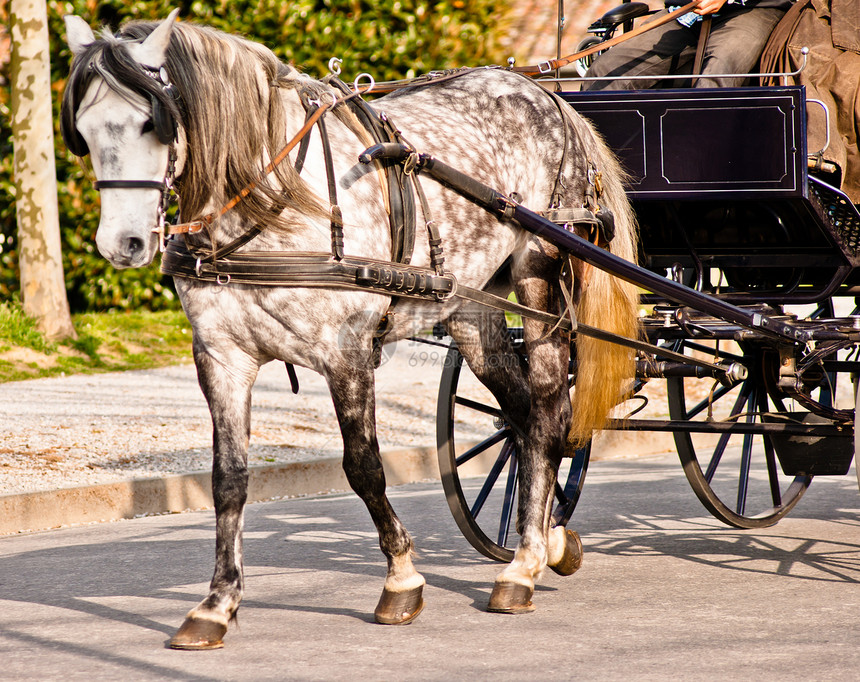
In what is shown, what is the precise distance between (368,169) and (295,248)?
40 cm

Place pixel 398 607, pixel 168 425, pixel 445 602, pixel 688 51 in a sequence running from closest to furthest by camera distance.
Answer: pixel 398 607 → pixel 445 602 → pixel 688 51 → pixel 168 425

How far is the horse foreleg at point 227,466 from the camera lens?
12.5ft

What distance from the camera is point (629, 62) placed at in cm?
555

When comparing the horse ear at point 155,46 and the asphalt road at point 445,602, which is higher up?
the horse ear at point 155,46

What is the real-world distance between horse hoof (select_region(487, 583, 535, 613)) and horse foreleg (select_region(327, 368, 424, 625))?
1.04ft

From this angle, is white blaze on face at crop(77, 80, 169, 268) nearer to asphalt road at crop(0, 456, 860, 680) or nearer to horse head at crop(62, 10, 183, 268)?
horse head at crop(62, 10, 183, 268)

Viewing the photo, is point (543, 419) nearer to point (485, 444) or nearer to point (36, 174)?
point (485, 444)

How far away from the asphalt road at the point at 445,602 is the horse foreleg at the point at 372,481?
96mm

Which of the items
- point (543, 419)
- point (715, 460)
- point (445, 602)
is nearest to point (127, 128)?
point (543, 419)

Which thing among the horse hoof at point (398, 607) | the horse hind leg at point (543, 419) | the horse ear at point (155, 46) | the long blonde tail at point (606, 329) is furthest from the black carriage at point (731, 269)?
the horse ear at point (155, 46)

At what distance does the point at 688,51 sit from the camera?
18.0ft

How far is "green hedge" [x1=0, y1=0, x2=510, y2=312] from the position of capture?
472 inches

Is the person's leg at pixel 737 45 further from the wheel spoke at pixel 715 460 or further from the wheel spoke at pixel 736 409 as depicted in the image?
the wheel spoke at pixel 715 460

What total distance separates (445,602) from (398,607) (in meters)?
0.43
